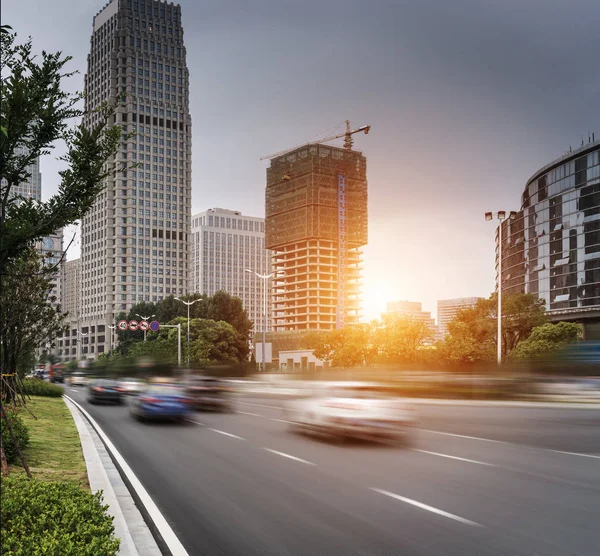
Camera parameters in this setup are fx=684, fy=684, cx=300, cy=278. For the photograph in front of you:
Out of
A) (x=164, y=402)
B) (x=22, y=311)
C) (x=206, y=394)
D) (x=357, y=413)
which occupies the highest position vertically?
(x=22, y=311)

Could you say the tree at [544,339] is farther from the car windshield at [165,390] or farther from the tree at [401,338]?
the car windshield at [165,390]

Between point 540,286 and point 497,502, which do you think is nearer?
point 497,502

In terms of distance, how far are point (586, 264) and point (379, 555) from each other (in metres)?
104

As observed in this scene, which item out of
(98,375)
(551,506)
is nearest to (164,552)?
(551,506)

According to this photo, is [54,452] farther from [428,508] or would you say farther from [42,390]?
[42,390]

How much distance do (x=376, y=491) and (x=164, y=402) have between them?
1359 cm

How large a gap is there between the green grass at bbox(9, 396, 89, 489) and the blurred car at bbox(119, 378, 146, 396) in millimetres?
2463

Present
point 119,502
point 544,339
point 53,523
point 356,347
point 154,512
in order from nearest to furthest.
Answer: point 53,523
point 154,512
point 119,502
point 544,339
point 356,347

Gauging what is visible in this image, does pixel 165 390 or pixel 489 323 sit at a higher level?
pixel 489 323

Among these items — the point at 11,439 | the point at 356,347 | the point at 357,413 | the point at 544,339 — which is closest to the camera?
the point at 11,439

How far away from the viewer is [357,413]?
16.7m

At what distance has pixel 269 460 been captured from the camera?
1426 centimetres

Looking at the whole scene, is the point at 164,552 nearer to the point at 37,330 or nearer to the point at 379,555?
the point at 379,555

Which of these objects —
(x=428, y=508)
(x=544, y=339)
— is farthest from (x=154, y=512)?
(x=544, y=339)
